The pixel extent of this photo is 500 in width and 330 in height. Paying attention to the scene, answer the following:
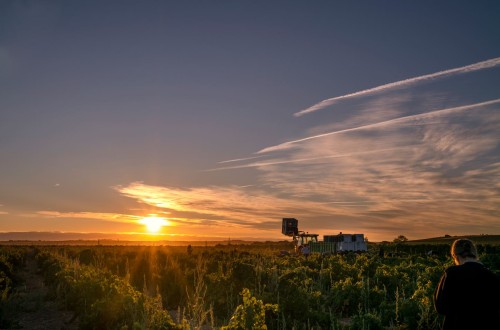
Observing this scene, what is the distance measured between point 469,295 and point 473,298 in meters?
0.05

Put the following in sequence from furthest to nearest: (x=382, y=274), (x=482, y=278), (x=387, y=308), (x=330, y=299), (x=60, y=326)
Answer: (x=382, y=274), (x=330, y=299), (x=60, y=326), (x=387, y=308), (x=482, y=278)

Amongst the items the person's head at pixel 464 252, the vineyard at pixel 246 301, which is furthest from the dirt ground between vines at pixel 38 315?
the person's head at pixel 464 252

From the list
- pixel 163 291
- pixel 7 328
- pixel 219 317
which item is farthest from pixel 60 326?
pixel 163 291

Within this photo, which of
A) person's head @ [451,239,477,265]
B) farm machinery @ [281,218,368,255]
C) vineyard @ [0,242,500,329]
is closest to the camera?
person's head @ [451,239,477,265]

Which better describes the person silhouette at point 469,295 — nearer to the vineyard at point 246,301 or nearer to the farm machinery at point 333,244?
the vineyard at point 246,301

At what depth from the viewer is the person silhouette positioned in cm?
579

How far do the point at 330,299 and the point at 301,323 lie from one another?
4757mm

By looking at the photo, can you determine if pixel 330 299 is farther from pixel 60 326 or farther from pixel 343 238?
pixel 343 238

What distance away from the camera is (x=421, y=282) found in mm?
16453

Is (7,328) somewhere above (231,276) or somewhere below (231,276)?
below

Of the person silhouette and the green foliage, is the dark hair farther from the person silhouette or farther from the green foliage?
the green foliage

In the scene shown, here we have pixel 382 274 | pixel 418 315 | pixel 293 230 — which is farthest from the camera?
pixel 293 230

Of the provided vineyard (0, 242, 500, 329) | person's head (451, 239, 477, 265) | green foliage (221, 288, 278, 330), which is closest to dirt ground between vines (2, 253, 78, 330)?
vineyard (0, 242, 500, 329)

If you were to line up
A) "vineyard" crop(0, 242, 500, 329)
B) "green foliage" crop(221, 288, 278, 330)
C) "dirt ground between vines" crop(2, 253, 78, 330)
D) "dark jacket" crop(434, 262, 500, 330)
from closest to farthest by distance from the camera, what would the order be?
"dark jacket" crop(434, 262, 500, 330)
"green foliage" crop(221, 288, 278, 330)
"vineyard" crop(0, 242, 500, 329)
"dirt ground between vines" crop(2, 253, 78, 330)
